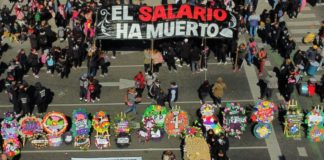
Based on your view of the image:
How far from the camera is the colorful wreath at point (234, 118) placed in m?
24.0

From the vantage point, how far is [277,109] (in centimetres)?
2611

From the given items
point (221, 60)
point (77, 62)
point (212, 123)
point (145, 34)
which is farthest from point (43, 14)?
point (212, 123)

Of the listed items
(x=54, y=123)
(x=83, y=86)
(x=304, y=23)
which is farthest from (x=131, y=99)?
(x=304, y=23)

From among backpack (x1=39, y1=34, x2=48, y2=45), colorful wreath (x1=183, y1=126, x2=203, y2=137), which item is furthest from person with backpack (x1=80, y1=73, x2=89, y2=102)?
colorful wreath (x1=183, y1=126, x2=203, y2=137)

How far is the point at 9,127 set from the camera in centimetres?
2316

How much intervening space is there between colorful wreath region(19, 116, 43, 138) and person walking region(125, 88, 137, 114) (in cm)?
399

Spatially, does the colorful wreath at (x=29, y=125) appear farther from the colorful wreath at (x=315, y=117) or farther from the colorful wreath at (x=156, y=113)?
the colorful wreath at (x=315, y=117)

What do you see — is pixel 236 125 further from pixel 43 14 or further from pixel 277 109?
pixel 43 14

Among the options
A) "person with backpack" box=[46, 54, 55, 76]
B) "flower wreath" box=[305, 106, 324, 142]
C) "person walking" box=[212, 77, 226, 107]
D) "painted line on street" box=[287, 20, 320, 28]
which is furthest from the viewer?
"painted line on street" box=[287, 20, 320, 28]

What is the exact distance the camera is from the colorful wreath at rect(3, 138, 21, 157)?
23172 mm

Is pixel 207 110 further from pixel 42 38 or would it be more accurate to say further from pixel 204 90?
pixel 42 38

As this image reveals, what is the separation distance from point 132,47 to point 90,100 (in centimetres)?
546

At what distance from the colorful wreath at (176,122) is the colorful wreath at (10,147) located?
6.29m

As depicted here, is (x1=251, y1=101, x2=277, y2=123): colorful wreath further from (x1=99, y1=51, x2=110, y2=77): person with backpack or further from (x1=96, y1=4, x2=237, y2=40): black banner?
(x1=99, y1=51, x2=110, y2=77): person with backpack
